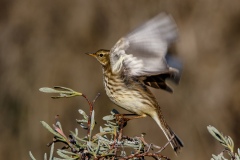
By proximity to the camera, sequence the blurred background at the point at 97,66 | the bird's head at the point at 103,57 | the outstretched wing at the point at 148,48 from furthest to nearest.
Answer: the blurred background at the point at 97,66, the bird's head at the point at 103,57, the outstretched wing at the point at 148,48

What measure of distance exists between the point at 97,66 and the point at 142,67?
554 cm

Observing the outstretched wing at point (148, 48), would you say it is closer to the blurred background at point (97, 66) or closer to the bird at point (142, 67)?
the bird at point (142, 67)

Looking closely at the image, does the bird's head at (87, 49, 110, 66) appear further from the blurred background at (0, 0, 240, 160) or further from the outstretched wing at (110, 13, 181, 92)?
the blurred background at (0, 0, 240, 160)

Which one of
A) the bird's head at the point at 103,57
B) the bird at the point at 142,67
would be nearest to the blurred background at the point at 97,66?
the bird's head at the point at 103,57

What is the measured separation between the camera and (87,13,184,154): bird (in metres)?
3.51

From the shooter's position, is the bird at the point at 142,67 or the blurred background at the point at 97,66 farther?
the blurred background at the point at 97,66

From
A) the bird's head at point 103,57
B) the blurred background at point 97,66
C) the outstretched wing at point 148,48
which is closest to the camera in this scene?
the outstretched wing at point 148,48

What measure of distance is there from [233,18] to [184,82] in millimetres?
1378

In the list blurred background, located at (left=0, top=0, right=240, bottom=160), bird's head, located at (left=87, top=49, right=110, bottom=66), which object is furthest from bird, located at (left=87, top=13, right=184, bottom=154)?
blurred background, located at (left=0, top=0, right=240, bottom=160)

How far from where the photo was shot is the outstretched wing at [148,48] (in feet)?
11.4

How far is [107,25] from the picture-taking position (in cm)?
925

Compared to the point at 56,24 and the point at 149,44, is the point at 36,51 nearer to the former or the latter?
the point at 56,24

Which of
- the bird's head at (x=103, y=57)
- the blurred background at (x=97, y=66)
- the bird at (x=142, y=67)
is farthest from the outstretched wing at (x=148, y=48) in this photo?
the blurred background at (x=97, y=66)

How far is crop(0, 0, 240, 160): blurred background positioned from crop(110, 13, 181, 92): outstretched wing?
421 cm
